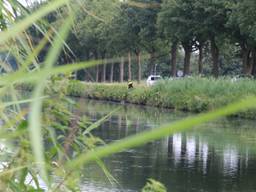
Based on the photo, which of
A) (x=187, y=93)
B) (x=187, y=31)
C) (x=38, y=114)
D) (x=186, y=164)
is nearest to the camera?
(x=38, y=114)

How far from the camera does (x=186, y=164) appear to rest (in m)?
13.8

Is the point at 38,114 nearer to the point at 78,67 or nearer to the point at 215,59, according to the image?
the point at 78,67

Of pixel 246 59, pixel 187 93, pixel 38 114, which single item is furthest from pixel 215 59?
pixel 38 114

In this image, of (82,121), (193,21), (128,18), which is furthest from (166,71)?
(82,121)

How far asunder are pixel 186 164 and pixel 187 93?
1876 cm

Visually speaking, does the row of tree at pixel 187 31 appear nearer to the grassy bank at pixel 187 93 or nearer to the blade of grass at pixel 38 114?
the grassy bank at pixel 187 93

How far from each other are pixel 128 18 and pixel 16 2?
150ft

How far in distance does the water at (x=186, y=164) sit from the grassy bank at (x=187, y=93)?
7.05 meters

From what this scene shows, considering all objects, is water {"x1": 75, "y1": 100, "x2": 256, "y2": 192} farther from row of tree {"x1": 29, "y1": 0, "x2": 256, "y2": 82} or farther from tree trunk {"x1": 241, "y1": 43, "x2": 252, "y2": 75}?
tree trunk {"x1": 241, "y1": 43, "x2": 252, "y2": 75}

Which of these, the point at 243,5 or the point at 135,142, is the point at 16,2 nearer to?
the point at 135,142

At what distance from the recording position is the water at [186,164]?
11.3 meters

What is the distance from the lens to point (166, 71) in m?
70.1

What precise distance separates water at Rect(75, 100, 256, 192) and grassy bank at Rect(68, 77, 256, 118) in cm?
705

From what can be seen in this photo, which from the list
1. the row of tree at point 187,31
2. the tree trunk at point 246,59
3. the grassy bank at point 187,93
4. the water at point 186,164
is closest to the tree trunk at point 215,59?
the row of tree at point 187,31
